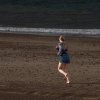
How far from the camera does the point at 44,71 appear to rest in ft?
63.5

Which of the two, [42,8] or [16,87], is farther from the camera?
[42,8]

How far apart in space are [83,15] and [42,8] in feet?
14.7

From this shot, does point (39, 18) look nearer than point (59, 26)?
No

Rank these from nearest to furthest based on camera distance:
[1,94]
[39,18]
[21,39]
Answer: [1,94] → [21,39] → [39,18]

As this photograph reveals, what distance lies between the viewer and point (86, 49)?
26.4 m

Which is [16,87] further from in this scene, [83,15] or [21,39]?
[83,15]

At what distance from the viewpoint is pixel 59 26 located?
4012cm

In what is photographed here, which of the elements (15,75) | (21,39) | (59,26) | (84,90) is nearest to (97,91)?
(84,90)

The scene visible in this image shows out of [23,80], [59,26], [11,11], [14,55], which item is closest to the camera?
[23,80]

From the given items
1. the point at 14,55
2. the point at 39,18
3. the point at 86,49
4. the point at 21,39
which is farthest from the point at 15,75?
the point at 39,18

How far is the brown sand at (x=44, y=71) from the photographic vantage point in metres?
15.5

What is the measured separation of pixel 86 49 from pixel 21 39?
17.1 feet

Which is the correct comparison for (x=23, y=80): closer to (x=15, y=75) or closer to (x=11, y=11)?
(x=15, y=75)

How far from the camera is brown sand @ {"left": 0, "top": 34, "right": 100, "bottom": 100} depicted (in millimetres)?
15539
